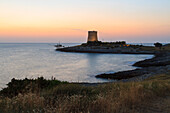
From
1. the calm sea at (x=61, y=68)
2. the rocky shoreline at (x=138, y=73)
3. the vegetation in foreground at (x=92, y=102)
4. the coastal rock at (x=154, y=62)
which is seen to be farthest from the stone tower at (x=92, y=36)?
the vegetation in foreground at (x=92, y=102)

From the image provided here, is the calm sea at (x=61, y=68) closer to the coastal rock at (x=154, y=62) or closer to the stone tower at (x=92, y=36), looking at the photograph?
the coastal rock at (x=154, y=62)

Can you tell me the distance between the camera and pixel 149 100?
6.43m

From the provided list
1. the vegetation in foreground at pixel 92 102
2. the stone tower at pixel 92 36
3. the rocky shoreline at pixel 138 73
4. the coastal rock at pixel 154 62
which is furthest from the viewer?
the stone tower at pixel 92 36

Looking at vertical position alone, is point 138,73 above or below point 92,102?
below

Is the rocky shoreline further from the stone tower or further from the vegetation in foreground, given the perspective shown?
the stone tower

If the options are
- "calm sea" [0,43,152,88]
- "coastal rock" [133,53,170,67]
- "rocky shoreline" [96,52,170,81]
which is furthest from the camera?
"coastal rock" [133,53,170,67]

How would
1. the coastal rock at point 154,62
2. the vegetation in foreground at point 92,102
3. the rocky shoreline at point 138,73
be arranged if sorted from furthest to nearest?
the coastal rock at point 154,62, the rocky shoreline at point 138,73, the vegetation in foreground at point 92,102

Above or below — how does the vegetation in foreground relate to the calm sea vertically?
above

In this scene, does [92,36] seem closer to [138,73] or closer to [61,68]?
[61,68]

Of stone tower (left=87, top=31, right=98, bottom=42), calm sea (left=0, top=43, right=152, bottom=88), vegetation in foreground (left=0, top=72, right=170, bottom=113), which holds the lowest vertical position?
calm sea (left=0, top=43, right=152, bottom=88)

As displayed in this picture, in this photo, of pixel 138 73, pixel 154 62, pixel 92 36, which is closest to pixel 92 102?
pixel 138 73

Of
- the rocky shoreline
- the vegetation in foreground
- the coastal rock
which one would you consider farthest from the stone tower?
the vegetation in foreground

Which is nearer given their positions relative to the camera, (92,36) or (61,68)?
(61,68)

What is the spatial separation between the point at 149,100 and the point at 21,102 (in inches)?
185
